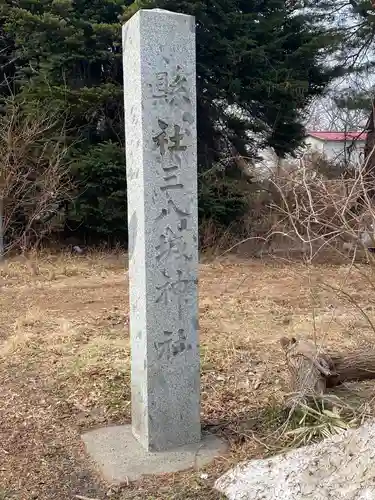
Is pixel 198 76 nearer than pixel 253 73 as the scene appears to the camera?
Yes

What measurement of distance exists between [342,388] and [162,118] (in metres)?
1.87

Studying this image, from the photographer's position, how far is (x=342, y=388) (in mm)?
3266

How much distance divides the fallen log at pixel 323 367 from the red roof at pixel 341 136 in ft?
29.6

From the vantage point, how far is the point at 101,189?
31.8 ft

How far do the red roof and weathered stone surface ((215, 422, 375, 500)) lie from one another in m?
9.96

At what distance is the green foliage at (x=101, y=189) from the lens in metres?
9.49

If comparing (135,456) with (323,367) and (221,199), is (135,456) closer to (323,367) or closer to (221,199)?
(323,367)

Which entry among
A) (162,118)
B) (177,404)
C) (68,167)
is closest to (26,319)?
(177,404)

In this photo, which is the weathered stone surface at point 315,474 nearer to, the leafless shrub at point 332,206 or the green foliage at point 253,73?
the leafless shrub at point 332,206

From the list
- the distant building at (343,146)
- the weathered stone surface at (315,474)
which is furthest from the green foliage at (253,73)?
the weathered stone surface at (315,474)

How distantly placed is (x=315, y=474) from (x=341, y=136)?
46.6 feet

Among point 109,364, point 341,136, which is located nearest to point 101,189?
point 109,364

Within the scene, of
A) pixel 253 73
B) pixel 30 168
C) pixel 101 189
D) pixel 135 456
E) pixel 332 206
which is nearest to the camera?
pixel 135 456

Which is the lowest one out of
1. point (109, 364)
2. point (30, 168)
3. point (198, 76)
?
point (109, 364)
